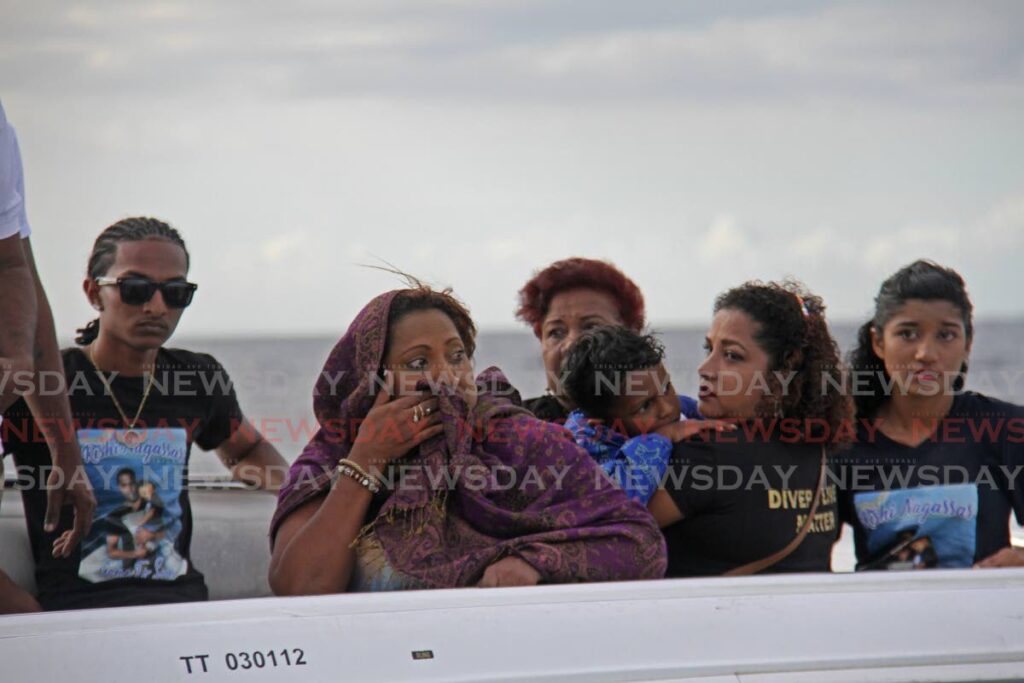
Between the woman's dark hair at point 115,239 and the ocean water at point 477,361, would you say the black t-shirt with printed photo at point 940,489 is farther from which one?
the ocean water at point 477,361

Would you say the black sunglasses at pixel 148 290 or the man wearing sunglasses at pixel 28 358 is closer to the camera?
the man wearing sunglasses at pixel 28 358

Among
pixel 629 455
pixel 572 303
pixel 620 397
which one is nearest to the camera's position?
pixel 629 455

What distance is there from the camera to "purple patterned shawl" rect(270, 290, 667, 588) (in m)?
2.56

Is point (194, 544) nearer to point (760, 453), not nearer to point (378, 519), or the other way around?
point (378, 519)

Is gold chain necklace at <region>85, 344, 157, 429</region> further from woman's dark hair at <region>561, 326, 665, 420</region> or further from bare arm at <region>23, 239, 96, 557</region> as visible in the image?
woman's dark hair at <region>561, 326, 665, 420</region>

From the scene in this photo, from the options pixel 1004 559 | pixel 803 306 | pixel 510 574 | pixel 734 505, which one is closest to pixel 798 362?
pixel 803 306

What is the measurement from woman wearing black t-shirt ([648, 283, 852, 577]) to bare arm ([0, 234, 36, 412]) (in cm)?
148

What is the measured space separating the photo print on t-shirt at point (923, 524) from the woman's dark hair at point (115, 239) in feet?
6.65

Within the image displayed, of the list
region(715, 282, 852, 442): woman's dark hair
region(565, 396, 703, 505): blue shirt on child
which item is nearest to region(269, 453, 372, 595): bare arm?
region(565, 396, 703, 505): blue shirt on child

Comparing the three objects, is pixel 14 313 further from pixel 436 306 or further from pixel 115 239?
pixel 436 306

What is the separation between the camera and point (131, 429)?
3.45 metres

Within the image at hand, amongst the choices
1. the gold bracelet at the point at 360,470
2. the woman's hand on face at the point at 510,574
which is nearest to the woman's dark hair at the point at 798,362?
the woman's hand on face at the point at 510,574

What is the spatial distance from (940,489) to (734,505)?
671 mm

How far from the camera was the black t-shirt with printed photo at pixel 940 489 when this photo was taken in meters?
3.14
